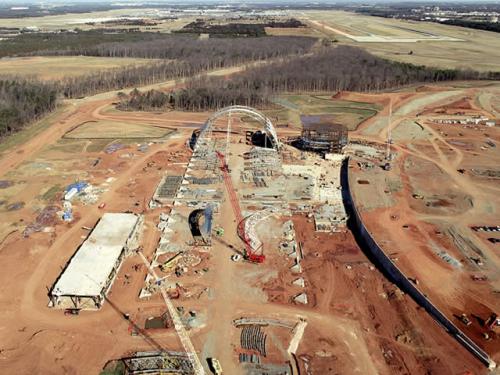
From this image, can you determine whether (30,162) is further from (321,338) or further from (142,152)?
(321,338)

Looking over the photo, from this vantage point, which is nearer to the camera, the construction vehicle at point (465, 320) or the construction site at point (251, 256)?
the construction site at point (251, 256)

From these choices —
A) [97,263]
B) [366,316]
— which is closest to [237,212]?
[97,263]

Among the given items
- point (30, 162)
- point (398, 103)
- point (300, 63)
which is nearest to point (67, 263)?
point (30, 162)

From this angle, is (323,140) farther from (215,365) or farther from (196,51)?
(196,51)

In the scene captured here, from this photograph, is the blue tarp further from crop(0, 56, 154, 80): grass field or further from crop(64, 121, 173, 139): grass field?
crop(0, 56, 154, 80): grass field

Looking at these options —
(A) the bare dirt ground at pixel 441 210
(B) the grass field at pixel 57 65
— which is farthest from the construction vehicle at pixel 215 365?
(B) the grass field at pixel 57 65

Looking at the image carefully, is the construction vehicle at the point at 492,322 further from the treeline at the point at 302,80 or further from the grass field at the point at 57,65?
the grass field at the point at 57,65

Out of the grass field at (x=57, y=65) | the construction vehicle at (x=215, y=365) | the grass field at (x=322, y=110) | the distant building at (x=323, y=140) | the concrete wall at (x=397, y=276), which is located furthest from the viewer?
the grass field at (x=57, y=65)
